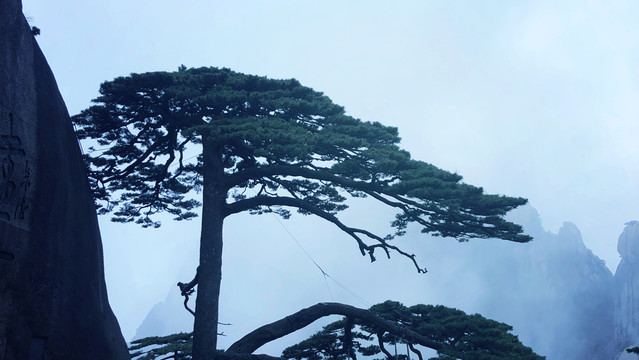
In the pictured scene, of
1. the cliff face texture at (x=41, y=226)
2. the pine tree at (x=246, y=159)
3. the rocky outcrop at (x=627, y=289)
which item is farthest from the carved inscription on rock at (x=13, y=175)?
the rocky outcrop at (x=627, y=289)

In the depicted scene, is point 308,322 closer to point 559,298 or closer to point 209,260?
point 209,260

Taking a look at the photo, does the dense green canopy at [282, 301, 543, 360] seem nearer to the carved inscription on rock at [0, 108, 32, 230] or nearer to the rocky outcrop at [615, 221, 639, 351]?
the carved inscription on rock at [0, 108, 32, 230]

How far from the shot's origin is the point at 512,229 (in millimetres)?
9227

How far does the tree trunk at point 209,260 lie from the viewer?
1007cm

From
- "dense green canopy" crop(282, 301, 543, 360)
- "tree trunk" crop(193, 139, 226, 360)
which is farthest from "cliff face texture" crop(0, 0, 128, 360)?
"dense green canopy" crop(282, 301, 543, 360)

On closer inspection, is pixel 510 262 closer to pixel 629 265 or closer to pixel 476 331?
pixel 629 265

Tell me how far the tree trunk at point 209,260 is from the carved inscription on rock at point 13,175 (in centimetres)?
402

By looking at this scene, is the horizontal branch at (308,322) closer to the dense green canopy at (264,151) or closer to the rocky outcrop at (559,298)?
the dense green canopy at (264,151)

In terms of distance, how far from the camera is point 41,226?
7195mm

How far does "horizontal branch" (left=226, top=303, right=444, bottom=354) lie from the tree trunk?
1.70 feet

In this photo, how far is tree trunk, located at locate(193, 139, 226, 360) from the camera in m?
10.1

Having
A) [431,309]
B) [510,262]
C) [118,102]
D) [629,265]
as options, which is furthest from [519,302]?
[118,102]

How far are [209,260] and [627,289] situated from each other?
33.8 meters

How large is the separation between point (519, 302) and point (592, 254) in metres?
6.94
